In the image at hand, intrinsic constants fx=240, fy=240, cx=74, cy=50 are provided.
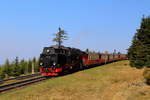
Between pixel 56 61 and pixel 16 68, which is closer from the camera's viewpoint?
pixel 56 61

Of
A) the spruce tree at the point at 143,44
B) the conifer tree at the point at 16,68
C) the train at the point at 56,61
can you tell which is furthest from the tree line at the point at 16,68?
the spruce tree at the point at 143,44

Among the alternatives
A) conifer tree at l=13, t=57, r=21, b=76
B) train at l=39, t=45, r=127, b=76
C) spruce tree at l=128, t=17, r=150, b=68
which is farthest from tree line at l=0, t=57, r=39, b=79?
spruce tree at l=128, t=17, r=150, b=68

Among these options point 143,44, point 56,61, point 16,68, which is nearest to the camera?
point 56,61

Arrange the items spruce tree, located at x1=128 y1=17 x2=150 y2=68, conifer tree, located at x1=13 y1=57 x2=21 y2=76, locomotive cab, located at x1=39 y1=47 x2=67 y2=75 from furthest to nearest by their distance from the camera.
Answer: conifer tree, located at x1=13 y1=57 x2=21 y2=76 → spruce tree, located at x1=128 y1=17 x2=150 y2=68 → locomotive cab, located at x1=39 y1=47 x2=67 y2=75

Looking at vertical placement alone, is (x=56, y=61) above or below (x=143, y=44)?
below

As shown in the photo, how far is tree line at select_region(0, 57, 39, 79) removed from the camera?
1799 inches

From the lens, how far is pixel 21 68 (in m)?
48.0

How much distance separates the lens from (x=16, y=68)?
4581 centimetres

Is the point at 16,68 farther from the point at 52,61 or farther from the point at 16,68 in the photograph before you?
the point at 52,61

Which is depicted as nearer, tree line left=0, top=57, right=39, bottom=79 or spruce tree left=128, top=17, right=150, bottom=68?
spruce tree left=128, top=17, right=150, bottom=68

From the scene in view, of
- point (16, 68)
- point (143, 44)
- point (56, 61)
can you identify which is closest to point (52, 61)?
point (56, 61)

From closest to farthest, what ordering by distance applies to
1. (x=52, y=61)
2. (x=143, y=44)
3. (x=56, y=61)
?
(x=56, y=61) < (x=52, y=61) < (x=143, y=44)

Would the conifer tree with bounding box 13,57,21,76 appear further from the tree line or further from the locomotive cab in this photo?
the locomotive cab

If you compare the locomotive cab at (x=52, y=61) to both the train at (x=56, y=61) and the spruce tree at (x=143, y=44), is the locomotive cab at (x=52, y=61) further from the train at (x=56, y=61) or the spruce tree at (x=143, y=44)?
the spruce tree at (x=143, y=44)
